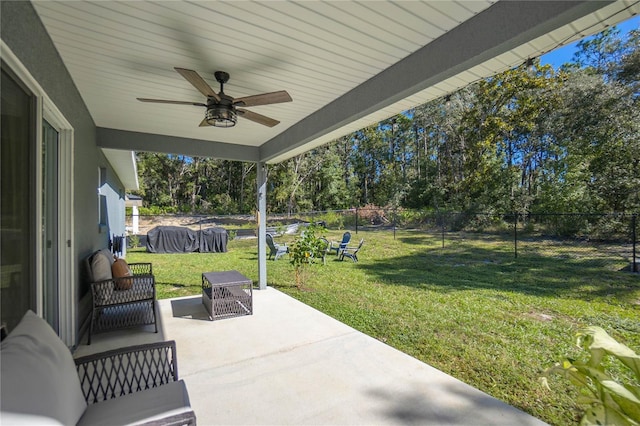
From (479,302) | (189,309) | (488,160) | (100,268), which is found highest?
(488,160)

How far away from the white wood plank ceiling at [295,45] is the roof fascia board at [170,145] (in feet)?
3.85

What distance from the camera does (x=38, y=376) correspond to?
1.14 metres

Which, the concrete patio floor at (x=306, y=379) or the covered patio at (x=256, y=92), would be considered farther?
the concrete patio floor at (x=306, y=379)

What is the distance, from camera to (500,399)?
2.42 metres

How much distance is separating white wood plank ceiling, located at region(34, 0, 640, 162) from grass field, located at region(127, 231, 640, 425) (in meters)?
2.47

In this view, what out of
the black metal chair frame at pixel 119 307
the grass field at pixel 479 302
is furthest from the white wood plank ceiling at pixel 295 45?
the grass field at pixel 479 302

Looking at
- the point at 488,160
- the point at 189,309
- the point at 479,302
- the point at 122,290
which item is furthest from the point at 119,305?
the point at 488,160

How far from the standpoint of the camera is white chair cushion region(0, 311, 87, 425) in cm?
100

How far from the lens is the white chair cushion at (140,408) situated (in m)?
1.41

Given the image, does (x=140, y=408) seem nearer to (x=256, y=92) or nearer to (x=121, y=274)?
(x=256, y=92)

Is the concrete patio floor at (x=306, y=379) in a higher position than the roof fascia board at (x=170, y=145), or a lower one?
lower

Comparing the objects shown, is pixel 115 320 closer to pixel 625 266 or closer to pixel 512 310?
pixel 512 310

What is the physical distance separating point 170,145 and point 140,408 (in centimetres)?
424

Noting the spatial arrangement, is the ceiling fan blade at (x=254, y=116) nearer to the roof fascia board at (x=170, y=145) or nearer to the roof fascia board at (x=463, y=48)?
the roof fascia board at (x=463, y=48)
